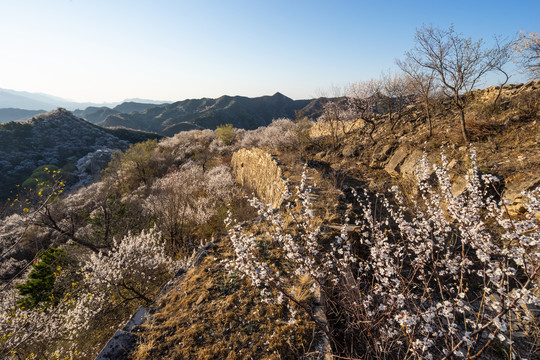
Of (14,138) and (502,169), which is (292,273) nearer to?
(502,169)

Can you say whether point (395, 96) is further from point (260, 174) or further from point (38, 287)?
point (38, 287)

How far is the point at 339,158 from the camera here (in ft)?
41.5

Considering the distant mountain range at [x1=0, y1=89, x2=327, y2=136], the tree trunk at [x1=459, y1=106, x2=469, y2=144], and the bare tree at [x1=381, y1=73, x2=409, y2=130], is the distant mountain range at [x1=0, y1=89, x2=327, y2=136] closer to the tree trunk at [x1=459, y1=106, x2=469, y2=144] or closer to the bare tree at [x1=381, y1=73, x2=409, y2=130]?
the bare tree at [x1=381, y1=73, x2=409, y2=130]

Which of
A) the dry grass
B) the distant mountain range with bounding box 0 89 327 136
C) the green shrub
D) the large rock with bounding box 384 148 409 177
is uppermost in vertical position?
the distant mountain range with bounding box 0 89 327 136

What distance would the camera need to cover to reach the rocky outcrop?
409 inches

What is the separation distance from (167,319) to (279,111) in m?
134

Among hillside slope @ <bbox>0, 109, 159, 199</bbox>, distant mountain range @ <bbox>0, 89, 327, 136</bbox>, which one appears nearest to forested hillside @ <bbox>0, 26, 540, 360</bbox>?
hillside slope @ <bbox>0, 109, 159, 199</bbox>

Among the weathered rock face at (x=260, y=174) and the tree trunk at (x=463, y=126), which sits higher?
the tree trunk at (x=463, y=126)

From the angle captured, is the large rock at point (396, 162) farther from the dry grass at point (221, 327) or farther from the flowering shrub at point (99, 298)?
the flowering shrub at point (99, 298)

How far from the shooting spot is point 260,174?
12.9 meters

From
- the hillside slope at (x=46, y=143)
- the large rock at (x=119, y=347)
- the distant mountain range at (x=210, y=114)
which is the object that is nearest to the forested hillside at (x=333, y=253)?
the large rock at (x=119, y=347)

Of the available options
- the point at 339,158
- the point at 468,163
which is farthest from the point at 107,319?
the point at 468,163

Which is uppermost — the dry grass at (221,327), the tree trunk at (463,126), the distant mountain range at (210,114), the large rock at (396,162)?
the distant mountain range at (210,114)

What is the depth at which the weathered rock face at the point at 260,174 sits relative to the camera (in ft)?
34.1
